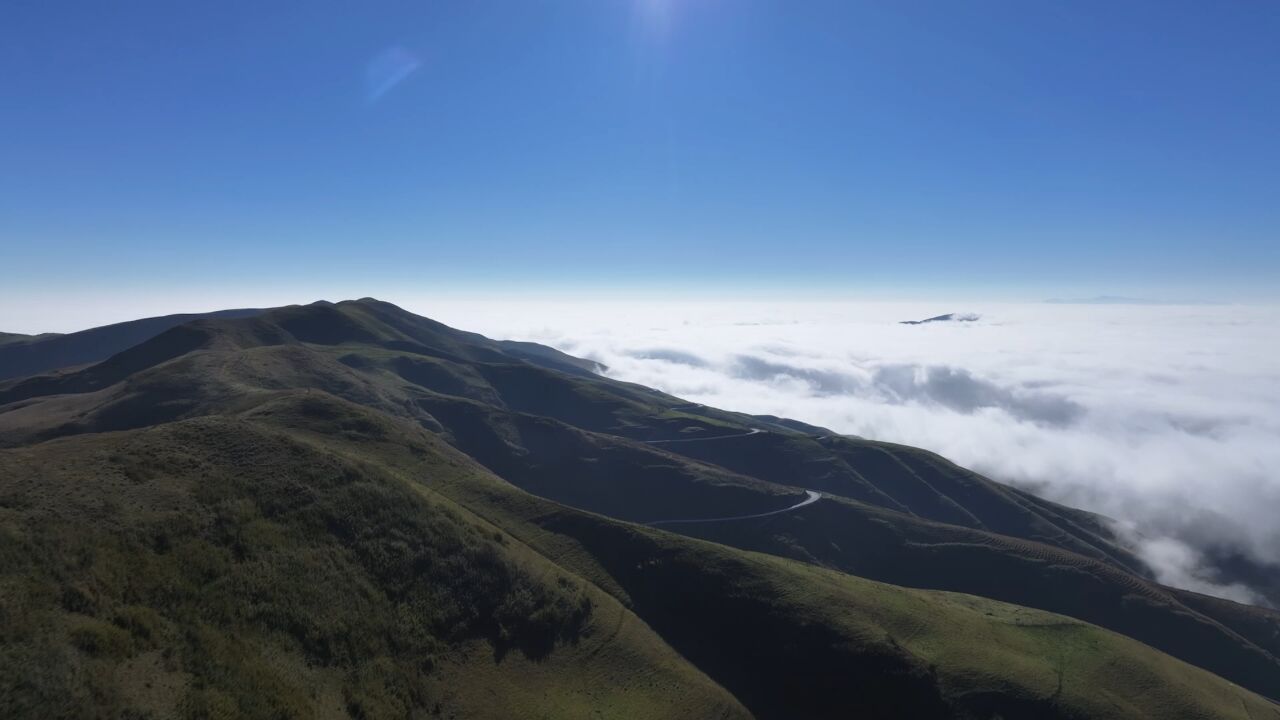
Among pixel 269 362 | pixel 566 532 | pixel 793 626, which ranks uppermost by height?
pixel 269 362

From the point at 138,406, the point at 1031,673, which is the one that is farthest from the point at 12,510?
the point at 138,406

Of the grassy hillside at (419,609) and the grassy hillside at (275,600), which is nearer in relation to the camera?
the grassy hillside at (275,600)

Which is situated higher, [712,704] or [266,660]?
[266,660]

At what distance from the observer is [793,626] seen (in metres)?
74.8

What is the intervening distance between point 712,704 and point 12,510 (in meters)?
61.4

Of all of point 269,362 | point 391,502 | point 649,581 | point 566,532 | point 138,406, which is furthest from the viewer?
point 269,362

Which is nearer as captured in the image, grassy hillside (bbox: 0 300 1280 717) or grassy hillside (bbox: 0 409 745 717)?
grassy hillside (bbox: 0 409 745 717)

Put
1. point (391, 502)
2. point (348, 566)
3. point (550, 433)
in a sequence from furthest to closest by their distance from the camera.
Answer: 1. point (550, 433)
2. point (391, 502)
3. point (348, 566)

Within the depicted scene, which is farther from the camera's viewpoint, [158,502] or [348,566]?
[348,566]

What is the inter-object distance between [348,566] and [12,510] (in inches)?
948

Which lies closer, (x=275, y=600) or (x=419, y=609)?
(x=275, y=600)

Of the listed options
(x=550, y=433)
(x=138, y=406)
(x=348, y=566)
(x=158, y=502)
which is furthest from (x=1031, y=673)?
(x=138, y=406)

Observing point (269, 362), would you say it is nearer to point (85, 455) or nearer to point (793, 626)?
point (85, 455)

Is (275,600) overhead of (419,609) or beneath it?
overhead
